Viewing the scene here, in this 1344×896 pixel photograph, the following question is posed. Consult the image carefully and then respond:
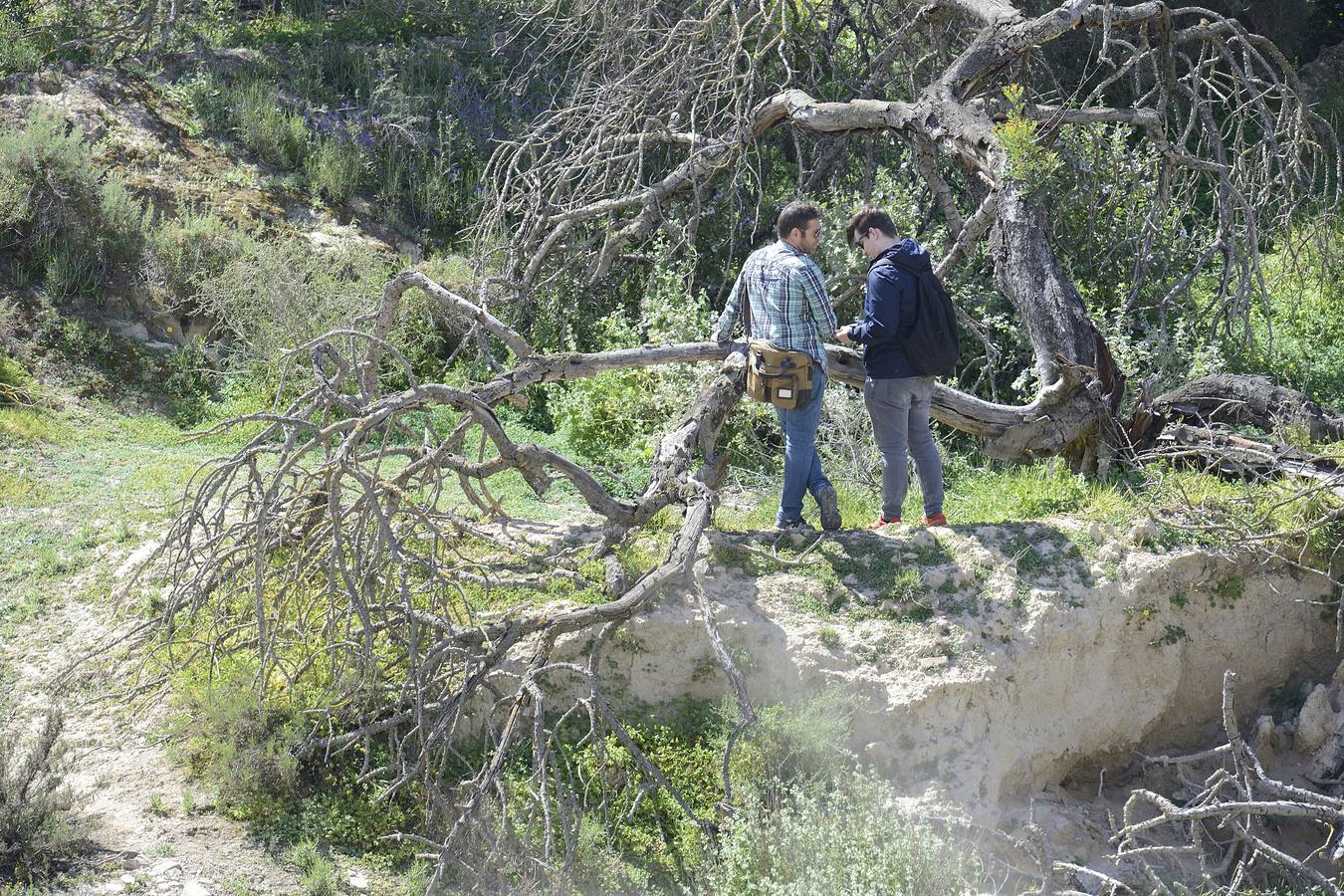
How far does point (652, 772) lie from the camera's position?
4793mm

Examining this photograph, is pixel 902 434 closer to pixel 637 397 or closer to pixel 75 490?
pixel 637 397

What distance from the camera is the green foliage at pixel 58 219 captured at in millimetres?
9656

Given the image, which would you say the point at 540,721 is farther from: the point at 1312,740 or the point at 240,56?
the point at 240,56

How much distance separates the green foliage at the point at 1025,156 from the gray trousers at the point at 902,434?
142cm

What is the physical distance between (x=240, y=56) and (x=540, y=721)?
10575 millimetres

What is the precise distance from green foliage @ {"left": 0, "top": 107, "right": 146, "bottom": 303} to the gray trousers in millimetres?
6604

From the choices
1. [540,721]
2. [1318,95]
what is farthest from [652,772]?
[1318,95]

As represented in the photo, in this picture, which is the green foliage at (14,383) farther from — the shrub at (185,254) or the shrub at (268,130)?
the shrub at (268,130)

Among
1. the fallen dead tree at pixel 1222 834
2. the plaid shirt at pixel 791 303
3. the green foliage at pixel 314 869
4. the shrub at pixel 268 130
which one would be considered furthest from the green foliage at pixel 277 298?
the fallen dead tree at pixel 1222 834

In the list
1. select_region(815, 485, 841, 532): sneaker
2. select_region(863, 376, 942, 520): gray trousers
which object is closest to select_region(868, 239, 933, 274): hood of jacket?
select_region(863, 376, 942, 520): gray trousers

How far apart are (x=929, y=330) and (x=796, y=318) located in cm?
62

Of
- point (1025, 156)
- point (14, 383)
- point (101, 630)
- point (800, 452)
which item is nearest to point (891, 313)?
point (800, 452)

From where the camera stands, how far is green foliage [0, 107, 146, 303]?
31.7 feet

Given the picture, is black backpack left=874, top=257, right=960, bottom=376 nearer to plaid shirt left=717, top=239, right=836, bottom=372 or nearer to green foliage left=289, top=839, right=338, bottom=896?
plaid shirt left=717, top=239, right=836, bottom=372
